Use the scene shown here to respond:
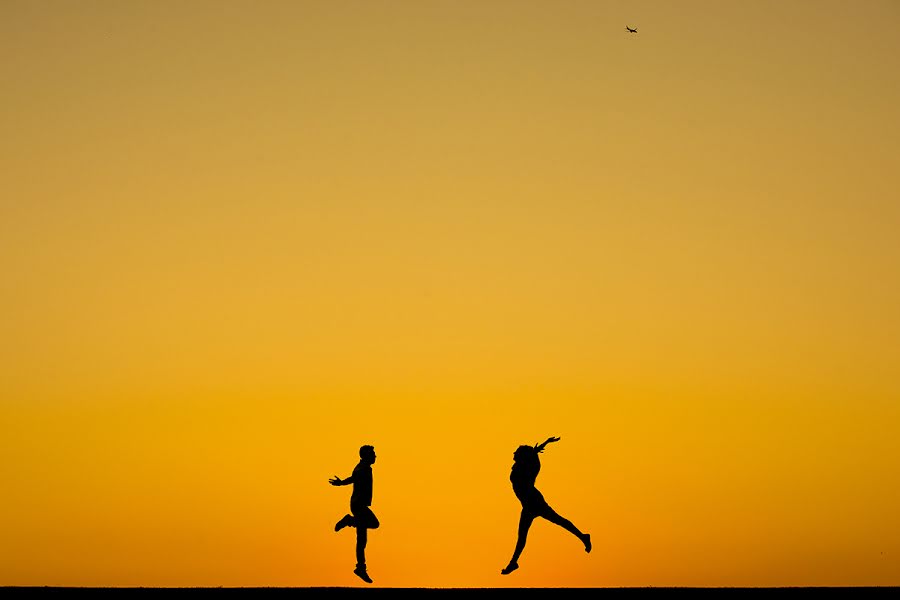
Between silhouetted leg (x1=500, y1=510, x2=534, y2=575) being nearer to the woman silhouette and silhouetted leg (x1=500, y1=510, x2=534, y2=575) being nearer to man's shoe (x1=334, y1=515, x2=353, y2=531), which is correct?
the woman silhouette

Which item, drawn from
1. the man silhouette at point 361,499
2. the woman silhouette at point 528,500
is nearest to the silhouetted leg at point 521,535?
the woman silhouette at point 528,500

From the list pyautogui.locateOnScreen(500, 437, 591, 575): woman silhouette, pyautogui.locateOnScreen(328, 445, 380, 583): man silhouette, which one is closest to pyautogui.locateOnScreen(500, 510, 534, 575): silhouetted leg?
pyautogui.locateOnScreen(500, 437, 591, 575): woman silhouette

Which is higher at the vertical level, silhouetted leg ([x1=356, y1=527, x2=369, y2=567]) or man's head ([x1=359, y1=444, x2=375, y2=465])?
man's head ([x1=359, y1=444, x2=375, y2=465])

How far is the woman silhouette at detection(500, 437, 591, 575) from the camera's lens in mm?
26141

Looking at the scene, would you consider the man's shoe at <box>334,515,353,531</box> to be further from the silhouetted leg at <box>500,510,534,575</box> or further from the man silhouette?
the silhouetted leg at <box>500,510,534,575</box>

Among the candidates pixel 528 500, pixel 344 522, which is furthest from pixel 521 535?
pixel 344 522

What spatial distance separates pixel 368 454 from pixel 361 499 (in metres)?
0.78

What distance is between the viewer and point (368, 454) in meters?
26.6

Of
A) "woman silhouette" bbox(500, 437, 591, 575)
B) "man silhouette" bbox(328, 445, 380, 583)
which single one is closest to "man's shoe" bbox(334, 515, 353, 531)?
"man silhouette" bbox(328, 445, 380, 583)

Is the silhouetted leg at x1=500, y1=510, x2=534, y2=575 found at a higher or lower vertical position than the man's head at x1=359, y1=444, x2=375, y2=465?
lower
